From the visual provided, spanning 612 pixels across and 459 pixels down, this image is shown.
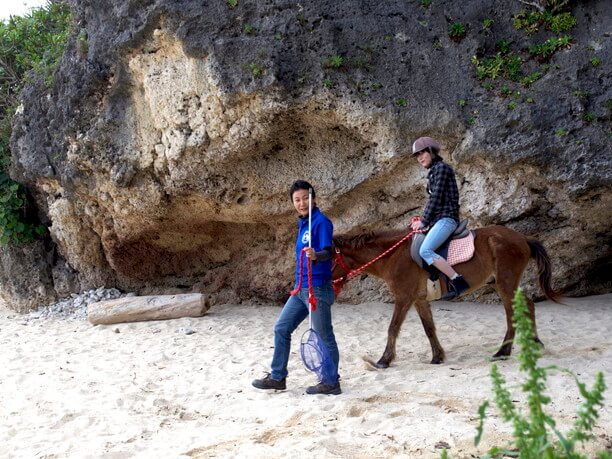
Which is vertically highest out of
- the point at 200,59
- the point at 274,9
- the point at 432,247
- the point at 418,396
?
the point at 274,9

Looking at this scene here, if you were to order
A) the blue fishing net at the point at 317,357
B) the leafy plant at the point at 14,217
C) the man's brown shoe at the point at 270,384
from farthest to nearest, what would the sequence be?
the leafy plant at the point at 14,217 → the man's brown shoe at the point at 270,384 → the blue fishing net at the point at 317,357

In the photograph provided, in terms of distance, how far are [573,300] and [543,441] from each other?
23.4 feet

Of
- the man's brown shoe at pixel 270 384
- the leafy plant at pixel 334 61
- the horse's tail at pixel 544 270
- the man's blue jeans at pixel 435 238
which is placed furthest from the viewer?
the leafy plant at pixel 334 61

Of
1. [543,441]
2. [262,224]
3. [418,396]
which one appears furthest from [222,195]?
[543,441]

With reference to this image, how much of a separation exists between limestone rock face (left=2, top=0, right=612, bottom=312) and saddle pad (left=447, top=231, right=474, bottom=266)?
1.89m

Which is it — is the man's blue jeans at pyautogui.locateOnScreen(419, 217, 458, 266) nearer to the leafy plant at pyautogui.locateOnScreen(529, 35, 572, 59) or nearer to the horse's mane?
the horse's mane

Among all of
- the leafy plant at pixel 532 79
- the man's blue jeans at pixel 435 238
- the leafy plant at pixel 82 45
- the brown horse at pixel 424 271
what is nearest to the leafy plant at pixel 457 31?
the leafy plant at pixel 532 79

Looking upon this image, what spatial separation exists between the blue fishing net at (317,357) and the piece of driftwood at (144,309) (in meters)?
3.95

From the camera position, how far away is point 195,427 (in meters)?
4.93

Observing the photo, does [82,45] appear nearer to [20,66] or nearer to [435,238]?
[20,66]

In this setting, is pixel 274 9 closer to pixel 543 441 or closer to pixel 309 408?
pixel 309 408

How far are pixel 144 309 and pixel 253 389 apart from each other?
3641mm

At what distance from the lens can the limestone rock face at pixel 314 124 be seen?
26.3 ft

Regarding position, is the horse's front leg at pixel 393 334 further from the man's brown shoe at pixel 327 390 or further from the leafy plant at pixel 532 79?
the leafy plant at pixel 532 79
